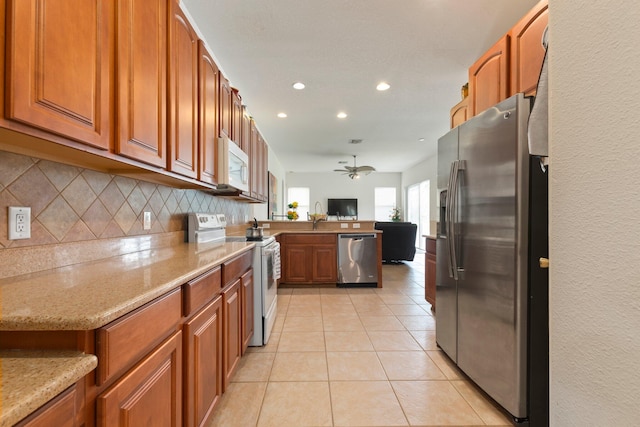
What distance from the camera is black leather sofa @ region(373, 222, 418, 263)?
6.10m

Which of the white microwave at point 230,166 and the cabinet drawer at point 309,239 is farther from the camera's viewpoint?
the cabinet drawer at point 309,239

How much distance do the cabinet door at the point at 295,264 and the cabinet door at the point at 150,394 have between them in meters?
3.23

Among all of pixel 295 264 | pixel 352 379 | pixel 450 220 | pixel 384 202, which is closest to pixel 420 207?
pixel 384 202

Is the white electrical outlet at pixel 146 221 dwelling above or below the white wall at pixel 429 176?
below

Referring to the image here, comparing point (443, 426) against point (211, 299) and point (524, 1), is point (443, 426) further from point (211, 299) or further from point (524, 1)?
point (524, 1)

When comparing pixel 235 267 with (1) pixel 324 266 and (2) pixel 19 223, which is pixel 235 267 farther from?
(1) pixel 324 266

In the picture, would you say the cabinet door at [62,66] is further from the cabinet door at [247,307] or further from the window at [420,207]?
the window at [420,207]

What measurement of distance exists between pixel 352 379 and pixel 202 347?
1.12 meters

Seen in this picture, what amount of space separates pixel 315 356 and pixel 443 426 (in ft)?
3.27

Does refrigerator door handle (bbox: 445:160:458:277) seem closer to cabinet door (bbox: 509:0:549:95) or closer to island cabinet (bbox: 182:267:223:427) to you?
cabinet door (bbox: 509:0:549:95)

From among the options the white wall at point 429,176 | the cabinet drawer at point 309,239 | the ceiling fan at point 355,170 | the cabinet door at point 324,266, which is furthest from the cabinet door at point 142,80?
the white wall at point 429,176

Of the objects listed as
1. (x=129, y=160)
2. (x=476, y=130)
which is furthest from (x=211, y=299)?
(x=476, y=130)

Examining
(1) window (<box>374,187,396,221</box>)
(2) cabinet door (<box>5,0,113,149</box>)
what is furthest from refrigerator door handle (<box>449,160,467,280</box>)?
(1) window (<box>374,187,396,221</box>)

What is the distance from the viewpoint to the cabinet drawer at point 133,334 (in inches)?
26.6
